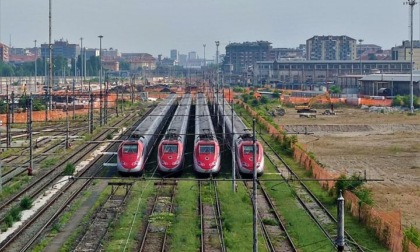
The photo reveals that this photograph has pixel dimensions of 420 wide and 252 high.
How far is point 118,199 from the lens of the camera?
31.9 metres

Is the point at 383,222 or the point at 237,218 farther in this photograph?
the point at 237,218

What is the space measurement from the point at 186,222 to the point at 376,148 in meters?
31.1

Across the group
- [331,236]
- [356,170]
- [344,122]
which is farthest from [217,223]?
[344,122]

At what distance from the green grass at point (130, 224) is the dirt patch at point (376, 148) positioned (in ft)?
23.9

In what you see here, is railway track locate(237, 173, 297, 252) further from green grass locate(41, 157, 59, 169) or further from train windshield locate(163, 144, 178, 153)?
green grass locate(41, 157, 59, 169)

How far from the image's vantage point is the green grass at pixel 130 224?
77.6 feet

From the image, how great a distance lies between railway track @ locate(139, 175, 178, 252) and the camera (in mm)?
23797

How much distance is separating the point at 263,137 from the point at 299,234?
32.1 meters

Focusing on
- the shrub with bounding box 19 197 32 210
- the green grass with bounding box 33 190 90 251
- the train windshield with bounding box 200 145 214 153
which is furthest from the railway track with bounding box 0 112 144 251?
the train windshield with bounding box 200 145 214 153

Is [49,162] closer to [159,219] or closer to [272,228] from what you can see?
[159,219]

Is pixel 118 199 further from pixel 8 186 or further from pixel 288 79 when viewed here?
pixel 288 79

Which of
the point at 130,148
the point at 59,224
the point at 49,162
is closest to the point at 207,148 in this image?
the point at 130,148

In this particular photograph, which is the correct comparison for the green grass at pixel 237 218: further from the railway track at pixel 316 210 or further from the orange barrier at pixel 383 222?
the orange barrier at pixel 383 222

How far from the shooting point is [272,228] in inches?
1051
